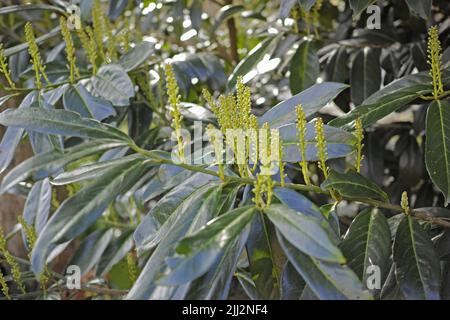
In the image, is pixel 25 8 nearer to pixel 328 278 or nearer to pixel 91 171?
pixel 91 171

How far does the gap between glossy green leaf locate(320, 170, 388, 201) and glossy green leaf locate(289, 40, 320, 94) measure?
425mm

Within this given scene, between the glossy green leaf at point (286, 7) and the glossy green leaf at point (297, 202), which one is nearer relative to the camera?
the glossy green leaf at point (297, 202)

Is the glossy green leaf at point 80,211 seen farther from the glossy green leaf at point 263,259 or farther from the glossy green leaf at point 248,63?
the glossy green leaf at point 248,63

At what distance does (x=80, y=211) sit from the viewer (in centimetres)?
57

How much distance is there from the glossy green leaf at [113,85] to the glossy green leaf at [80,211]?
0.99ft

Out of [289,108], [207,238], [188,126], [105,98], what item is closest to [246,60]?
[188,126]

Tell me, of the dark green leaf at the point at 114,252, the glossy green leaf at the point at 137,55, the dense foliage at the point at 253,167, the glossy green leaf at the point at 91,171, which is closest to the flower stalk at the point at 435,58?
the dense foliage at the point at 253,167

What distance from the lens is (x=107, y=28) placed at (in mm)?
1097

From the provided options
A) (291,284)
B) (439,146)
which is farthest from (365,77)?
(291,284)

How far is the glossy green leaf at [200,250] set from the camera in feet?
1.63

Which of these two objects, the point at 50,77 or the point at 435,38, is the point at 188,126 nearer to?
the point at 50,77

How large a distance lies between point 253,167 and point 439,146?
254 mm

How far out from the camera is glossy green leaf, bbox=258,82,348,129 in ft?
2.37

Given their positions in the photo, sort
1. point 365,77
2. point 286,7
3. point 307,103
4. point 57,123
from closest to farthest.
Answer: point 57,123 → point 307,103 → point 286,7 → point 365,77
